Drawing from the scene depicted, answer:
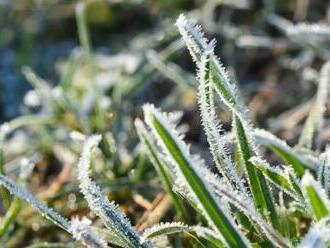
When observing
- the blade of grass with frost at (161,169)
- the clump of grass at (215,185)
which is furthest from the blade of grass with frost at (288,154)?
the blade of grass with frost at (161,169)

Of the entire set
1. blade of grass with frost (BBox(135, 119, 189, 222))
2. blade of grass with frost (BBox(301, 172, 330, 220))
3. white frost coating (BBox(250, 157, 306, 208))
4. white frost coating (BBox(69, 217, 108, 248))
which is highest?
blade of grass with frost (BBox(135, 119, 189, 222))

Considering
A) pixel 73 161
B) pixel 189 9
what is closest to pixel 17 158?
pixel 73 161

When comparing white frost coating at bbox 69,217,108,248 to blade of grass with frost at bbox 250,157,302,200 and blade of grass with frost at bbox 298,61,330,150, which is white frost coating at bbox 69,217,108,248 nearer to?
blade of grass with frost at bbox 250,157,302,200

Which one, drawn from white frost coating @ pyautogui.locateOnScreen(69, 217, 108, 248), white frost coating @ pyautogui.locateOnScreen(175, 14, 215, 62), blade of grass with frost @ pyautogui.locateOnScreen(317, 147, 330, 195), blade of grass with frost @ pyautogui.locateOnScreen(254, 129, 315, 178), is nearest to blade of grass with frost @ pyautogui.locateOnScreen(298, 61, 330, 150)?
blade of grass with frost @ pyautogui.locateOnScreen(254, 129, 315, 178)

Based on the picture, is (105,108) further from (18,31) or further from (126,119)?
(18,31)

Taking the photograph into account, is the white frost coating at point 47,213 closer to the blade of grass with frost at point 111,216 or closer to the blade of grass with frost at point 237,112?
the blade of grass with frost at point 111,216

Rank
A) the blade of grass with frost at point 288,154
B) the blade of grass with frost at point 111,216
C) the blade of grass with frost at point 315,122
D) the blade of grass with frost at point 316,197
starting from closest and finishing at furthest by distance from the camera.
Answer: the blade of grass with frost at point 316,197 < the blade of grass with frost at point 111,216 < the blade of grass with frost at point 288,154 < the blade of grass with frost at point 315,122

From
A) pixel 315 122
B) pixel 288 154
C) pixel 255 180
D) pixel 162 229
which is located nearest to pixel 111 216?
pixel 162 229
